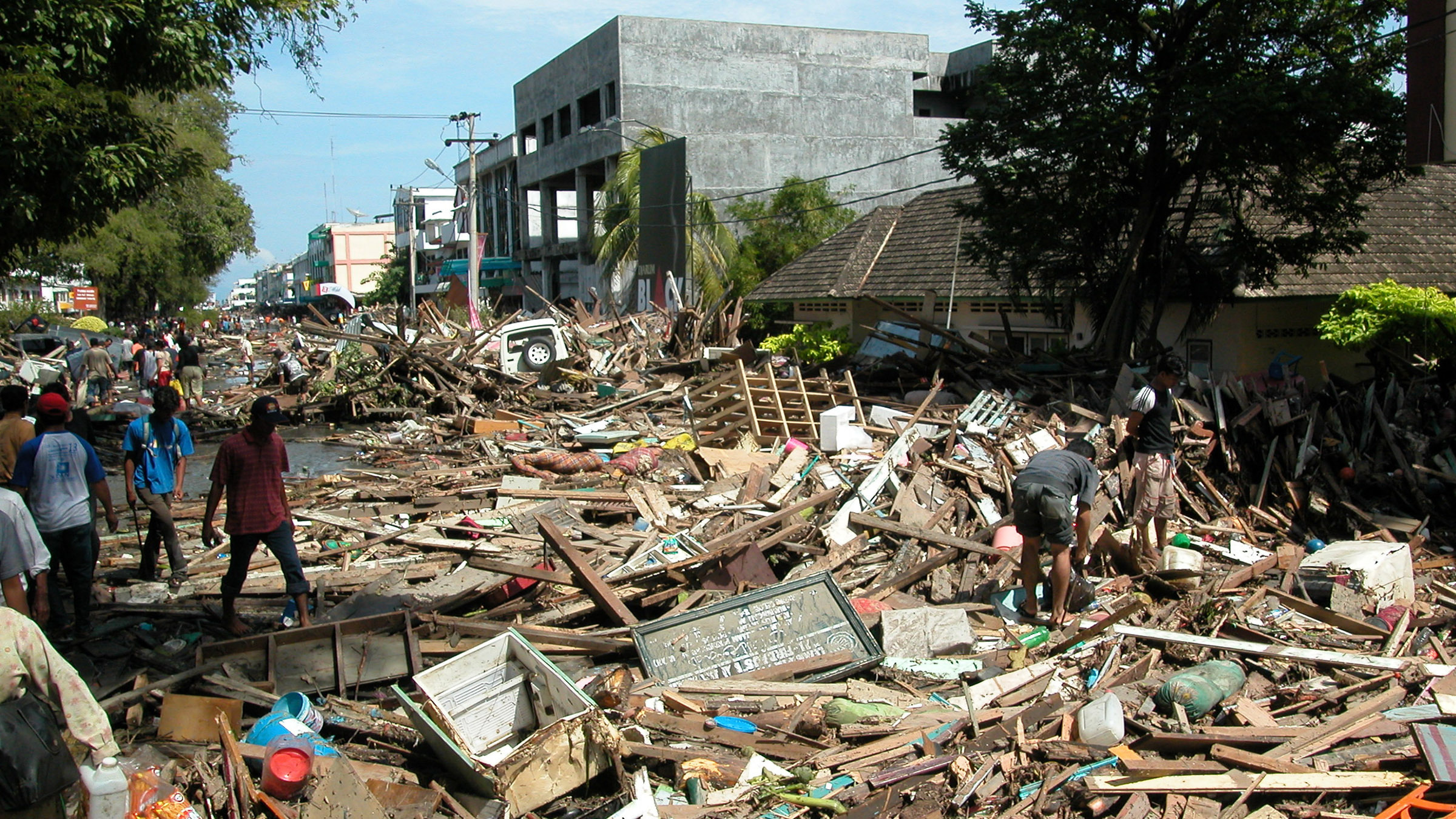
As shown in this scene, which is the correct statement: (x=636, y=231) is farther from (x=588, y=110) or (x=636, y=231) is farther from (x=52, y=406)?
(x=52, y=406)

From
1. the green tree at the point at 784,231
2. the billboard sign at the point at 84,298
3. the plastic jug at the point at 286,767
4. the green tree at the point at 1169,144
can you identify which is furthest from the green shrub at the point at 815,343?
the billboard sign at the point at 84,298

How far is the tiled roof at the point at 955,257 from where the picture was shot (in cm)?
1736

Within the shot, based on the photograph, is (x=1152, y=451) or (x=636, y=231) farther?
(x=636, y=231)

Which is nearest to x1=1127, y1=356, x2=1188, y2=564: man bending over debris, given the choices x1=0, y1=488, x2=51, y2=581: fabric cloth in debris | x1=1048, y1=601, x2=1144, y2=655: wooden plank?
x1=1048, y1=601, x2=1144, y2=655: wooden plank

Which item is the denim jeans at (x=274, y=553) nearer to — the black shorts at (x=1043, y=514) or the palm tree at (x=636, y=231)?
the black shorts at (x=1043, y=514)

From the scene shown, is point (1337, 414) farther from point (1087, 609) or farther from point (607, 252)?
point (607, 252)

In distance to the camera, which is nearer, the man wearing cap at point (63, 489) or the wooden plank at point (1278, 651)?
the wooden plank at point (1278, 651)

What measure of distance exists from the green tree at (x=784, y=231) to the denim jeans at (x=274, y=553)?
25.2m

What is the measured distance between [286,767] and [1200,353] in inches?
649

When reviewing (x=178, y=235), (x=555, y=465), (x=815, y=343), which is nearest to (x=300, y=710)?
(x=555, y=465)

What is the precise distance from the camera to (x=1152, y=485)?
8820mm

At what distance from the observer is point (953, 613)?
7121 mm

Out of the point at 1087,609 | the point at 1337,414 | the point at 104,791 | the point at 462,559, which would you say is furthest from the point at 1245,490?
the point at 104,791

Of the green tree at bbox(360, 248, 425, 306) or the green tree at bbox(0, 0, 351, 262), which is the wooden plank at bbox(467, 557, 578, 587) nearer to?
the green tree at bbox(0, 0, 351, 262)
